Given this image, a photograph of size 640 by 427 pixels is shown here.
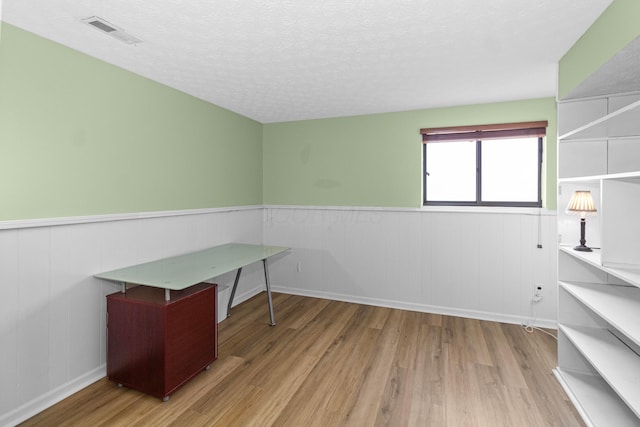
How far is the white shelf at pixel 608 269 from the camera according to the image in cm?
162

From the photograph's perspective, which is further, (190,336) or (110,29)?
(190,336)

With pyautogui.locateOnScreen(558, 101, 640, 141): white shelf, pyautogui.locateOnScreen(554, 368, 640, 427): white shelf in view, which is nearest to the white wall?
pyautogui.locateOnScreen(554, 368, 640, 427): white shelf

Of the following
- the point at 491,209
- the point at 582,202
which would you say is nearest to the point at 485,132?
the point at 491,209

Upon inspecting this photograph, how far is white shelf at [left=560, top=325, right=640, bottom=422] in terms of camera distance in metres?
1.69

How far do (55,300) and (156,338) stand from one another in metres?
0.75

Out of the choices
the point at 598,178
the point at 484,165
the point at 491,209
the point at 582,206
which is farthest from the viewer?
the point at 484,165

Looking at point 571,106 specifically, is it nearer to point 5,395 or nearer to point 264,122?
point 264,122

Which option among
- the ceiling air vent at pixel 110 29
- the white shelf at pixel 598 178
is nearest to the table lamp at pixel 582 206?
the white shelf at pixel 598 178

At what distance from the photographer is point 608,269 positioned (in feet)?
5.98

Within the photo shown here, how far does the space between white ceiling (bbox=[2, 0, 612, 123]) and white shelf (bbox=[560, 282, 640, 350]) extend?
1.74m

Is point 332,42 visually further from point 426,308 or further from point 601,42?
point 426,308

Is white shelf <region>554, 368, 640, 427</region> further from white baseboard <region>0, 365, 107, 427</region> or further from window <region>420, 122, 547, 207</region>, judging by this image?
white baseboard <region>0, 365, 107, 427</region>

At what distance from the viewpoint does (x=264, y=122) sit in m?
4.62

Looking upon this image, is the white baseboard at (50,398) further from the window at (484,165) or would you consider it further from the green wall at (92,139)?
the window at (484,165)
